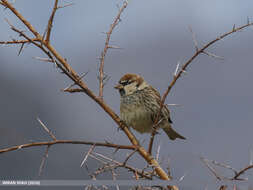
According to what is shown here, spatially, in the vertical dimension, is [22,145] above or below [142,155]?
above

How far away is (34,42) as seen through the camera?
2.03m

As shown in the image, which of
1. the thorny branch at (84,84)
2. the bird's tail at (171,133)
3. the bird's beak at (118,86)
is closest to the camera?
the thorny branch at (84,84)

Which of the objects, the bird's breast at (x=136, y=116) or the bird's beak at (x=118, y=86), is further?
the bird's beak at (x=118, y=86)

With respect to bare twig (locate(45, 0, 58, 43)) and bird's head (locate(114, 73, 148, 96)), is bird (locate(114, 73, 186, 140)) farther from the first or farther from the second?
bare twig (locate(45, 0, 58, 43))

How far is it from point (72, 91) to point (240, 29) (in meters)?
0.96

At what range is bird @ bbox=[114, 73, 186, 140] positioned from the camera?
11.3 ft

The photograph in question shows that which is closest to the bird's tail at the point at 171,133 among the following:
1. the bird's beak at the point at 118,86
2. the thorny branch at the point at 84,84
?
the bird's beak at the point at 118,86

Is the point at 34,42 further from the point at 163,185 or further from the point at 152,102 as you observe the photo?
the point at 152,102

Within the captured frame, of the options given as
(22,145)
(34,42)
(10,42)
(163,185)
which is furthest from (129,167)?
(10,42)

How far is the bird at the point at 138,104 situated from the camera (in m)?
3.44

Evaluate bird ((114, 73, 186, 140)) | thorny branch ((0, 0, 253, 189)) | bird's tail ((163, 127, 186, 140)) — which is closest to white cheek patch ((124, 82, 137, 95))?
bird ((114, 73, 186, 140))

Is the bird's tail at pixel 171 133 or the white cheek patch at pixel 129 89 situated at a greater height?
the white cheek patch at pixel 129 89

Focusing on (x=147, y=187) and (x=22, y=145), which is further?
(x=22, y=145)

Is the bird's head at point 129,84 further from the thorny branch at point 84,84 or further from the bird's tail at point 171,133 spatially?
the thorny branch at point 84,84
